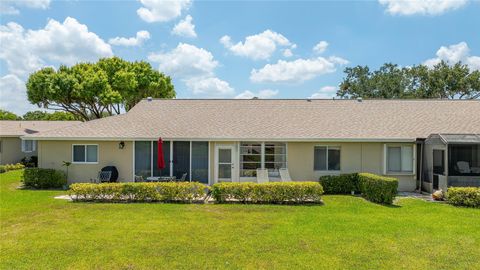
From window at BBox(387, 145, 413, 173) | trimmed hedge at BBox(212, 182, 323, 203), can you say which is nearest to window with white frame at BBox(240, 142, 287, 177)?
trimmed hedge at BBox(212, 182, 323, 203)

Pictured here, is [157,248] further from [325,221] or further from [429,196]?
[429,196]

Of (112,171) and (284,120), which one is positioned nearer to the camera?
(112,171)

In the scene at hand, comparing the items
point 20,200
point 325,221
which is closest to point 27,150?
point 20,200

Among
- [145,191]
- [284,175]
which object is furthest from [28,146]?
[284,175]

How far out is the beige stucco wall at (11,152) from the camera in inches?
1035

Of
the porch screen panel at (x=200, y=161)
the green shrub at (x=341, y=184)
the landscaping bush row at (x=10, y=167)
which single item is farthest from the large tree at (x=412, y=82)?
the landscaping bush row at (x=10, y=167)

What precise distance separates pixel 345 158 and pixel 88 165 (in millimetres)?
12262

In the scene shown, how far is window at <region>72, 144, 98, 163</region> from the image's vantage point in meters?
16.4

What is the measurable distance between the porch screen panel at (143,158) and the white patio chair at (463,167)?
14326mm

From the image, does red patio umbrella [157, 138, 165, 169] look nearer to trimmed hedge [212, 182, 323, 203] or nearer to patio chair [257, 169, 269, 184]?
trimmed hedge [212, 182, 323, 203]

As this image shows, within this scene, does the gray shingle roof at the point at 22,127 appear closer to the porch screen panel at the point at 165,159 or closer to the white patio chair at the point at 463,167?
the porch screen panel at the point at 165,159

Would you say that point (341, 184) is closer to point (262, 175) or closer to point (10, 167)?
point (262, 175)

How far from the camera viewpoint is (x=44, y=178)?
1574 cm

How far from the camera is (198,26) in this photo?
17.5 m
